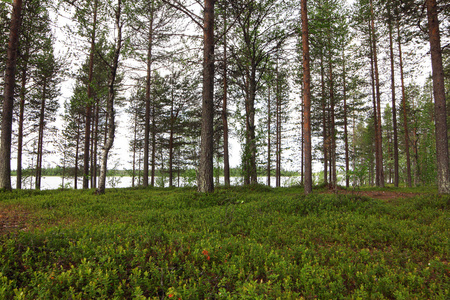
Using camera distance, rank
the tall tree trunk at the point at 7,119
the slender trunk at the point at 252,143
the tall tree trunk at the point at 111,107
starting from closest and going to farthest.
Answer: the tall tree trunk at the point at 7,119, the tall tree trunk at the point at 111,107, the slender trunk at the point at 252,143

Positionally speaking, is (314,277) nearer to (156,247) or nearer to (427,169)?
(156,247)

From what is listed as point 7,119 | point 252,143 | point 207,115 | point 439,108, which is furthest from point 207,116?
point 439,108

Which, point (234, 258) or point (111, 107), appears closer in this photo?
point (234, 258)

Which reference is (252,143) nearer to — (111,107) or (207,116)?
(207,116)

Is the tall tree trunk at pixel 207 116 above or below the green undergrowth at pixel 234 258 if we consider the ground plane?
above

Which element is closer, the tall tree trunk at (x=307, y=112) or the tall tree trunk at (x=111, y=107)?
the tall tree trunk at (x=307, y=112)

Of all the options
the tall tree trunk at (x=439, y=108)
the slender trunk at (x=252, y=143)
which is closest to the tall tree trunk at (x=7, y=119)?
the slender trunk at (x=252, y=143)

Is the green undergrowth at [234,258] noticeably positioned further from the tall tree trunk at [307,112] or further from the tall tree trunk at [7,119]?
the tall tree trunk at [7,119]

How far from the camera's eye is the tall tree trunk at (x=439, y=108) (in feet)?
30.2

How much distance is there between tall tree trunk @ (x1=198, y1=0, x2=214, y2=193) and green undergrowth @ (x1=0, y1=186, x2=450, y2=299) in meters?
3.39

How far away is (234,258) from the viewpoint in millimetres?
3512

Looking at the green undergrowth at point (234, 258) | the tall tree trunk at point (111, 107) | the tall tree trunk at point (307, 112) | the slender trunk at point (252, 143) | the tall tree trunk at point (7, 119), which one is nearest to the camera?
the green undergrowth at point (234, 258)

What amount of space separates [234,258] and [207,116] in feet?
24.8

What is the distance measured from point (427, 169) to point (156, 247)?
24652mm
